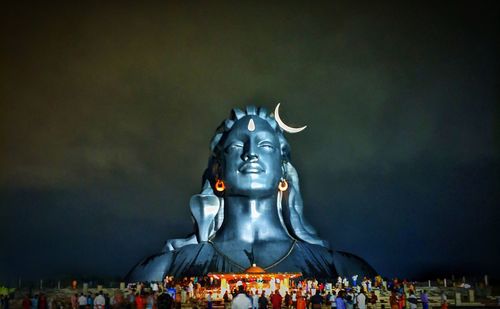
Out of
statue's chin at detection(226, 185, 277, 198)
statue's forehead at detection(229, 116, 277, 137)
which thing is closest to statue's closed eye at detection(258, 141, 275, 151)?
statue's forehead at detection(229, 116, 277, 137)

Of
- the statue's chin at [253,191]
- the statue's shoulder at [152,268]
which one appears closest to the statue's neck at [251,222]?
the statue's chin at [253,191]

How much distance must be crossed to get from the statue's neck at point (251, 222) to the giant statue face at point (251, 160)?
1.06 feet

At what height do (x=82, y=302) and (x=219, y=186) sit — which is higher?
(x=219, y=186)

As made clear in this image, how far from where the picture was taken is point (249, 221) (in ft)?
65.0

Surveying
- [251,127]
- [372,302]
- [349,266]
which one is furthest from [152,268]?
[372,302]

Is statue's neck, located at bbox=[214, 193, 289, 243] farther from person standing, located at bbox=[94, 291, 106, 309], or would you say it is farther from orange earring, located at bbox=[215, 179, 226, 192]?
person standing, located at bbox=[94, 291, 106, 309]

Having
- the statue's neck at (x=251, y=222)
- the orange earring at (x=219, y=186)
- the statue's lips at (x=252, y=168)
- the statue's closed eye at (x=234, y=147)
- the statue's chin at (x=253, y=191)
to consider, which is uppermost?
the statue's closed eye at (x=234, y=147)

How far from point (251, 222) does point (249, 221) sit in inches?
2.7

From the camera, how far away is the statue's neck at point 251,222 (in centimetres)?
1966

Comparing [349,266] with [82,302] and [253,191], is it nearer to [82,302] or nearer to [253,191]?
[253,191]

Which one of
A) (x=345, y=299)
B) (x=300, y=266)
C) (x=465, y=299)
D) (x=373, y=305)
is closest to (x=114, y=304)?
(x=345, y=299)

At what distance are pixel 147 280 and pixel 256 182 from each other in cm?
425

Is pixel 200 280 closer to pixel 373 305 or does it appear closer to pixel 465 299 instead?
pixel 373 305

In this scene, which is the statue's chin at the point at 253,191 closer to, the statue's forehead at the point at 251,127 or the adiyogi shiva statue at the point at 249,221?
the adiyogi shiva statue at the point at 249,221
